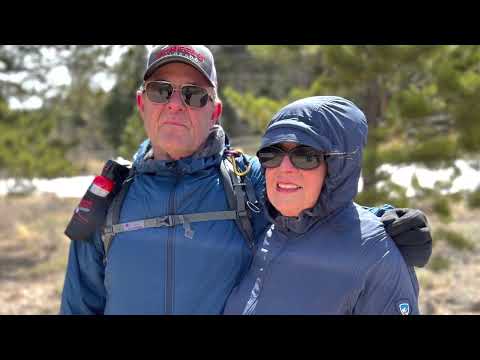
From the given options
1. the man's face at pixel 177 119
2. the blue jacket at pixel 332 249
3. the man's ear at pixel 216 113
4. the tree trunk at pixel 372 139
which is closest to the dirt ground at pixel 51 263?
the tree trunk at pixel 372 139

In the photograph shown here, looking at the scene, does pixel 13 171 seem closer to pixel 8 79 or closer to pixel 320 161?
pixel 8 79

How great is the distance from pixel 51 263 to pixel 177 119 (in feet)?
31.7

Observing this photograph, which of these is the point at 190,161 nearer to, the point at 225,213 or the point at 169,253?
the point at 225,213

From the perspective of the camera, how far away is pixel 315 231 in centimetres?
179

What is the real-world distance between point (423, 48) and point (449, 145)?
1.03 m

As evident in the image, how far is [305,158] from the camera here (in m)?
1.74

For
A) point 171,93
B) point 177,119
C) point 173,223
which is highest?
point 171,93

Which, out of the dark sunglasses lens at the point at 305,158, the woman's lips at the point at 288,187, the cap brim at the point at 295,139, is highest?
the cap brim at the point at 295,139

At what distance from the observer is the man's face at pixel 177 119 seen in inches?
90.2

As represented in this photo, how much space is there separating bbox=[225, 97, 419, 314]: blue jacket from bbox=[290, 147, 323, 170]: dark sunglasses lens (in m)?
0.03

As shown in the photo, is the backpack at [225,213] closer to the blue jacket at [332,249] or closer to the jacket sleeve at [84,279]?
the jacket sleeve at [84,279]

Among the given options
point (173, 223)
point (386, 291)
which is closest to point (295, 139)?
point (386, 291)

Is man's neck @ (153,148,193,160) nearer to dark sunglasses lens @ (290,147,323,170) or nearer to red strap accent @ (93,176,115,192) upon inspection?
red strap accent @ (93,176,115,192)

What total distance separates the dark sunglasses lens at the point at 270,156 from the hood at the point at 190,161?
1.69ft
